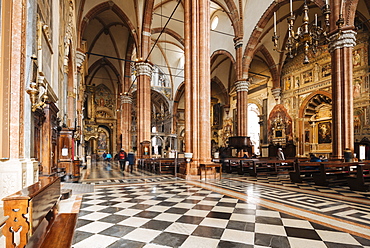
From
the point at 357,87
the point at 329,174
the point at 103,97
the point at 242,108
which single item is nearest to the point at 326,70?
the point at 357,87

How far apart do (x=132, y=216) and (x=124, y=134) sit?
19.6 meters

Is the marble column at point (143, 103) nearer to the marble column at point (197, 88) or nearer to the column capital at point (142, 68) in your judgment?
the column capital at point (142, 68)

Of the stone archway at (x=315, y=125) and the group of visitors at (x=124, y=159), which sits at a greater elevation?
the stone archway at (x=315, y=125)

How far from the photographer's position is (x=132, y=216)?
383cm

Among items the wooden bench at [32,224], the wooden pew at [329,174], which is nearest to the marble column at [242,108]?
the wooden pew at [329,174]

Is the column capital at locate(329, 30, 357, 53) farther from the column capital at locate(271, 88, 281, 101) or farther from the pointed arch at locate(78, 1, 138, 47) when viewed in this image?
the pointed arch at locate(78, 1, 138, 47)

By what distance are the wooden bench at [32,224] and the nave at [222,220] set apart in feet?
1.33

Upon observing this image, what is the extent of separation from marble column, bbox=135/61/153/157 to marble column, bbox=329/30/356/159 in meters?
11.2

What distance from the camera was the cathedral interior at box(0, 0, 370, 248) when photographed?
11.1 ft

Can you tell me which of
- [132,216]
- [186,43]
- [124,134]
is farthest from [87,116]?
[132,216]

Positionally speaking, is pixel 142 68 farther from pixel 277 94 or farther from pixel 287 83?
pixel 287 83

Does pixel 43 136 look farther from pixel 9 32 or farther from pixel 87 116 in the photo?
pixel 87 116

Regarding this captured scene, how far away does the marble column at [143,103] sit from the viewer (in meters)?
16.3

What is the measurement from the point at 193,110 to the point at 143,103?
8.17 meters
